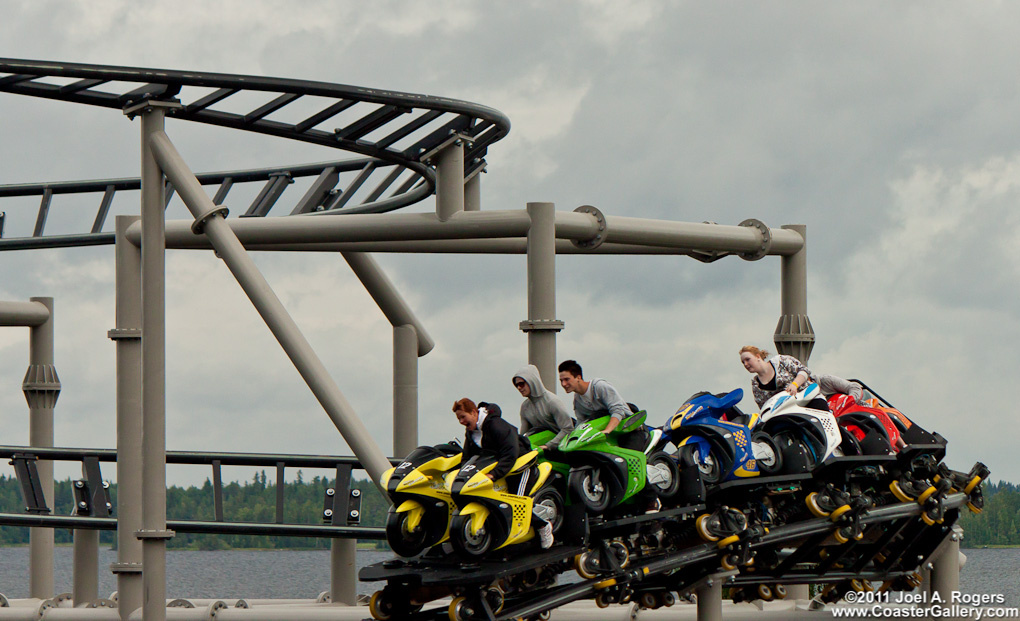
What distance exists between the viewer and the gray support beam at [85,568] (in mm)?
16391

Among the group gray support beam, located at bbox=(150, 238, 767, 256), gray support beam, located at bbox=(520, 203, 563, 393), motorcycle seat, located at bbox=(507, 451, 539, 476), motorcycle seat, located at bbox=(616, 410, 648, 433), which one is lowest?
motorcycle seat, located at bbox=(507, 451, 539, 476)

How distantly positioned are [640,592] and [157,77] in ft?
19.3

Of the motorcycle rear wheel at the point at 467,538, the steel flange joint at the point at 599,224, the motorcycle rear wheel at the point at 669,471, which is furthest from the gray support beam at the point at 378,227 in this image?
the motorcycle rear wheel at the point at 467,538

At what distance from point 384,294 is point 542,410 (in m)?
6.97

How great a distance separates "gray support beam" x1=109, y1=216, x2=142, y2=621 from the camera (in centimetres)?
1370

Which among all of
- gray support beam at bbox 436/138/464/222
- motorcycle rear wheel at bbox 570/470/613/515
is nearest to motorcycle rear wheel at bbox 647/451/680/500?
motorcycle rear wheel at bbox 570/470/613/515

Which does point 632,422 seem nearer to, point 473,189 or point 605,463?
point 605,463

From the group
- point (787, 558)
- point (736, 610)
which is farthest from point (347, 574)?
point (787, 558)

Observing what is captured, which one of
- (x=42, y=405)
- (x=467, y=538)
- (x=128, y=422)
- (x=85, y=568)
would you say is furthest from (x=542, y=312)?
(x=42, y=405)

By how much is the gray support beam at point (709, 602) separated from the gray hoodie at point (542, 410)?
6.81 feet

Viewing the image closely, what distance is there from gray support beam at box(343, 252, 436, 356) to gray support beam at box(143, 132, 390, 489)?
4.27 meters

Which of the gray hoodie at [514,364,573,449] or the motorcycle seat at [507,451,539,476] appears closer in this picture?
the motorcycle seat at [507,451,539,476]

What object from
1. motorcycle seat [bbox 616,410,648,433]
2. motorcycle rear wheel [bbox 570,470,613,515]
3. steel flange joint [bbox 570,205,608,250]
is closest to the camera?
motorcycle rear wheel [bbox 570,470,613,515]

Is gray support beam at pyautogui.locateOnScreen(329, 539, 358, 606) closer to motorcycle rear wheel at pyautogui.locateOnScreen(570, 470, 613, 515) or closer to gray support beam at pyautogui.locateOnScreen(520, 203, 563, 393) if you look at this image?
gray support beam at pyautogui.locateOnScreen(520, 203, 563, 393)
